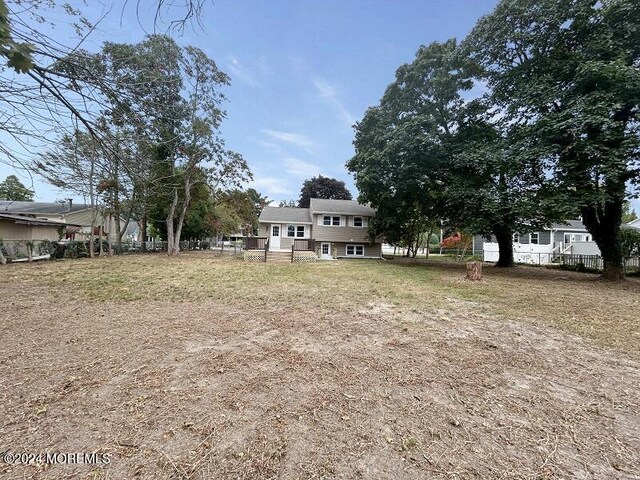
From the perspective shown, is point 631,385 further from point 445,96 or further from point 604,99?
point 445,96

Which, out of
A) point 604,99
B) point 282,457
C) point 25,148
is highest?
point 604,99

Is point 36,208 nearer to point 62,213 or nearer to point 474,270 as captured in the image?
point 62,213

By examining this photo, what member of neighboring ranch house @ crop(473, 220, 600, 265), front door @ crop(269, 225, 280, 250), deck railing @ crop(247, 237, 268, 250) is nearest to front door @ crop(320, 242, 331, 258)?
front door @ crop(269, 225, 280, 250)

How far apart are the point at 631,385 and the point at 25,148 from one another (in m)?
6.94

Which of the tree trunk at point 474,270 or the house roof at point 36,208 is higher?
the house roof at point 36,208

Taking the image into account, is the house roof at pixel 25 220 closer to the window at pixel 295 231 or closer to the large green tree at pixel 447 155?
the window at pixel 295 231

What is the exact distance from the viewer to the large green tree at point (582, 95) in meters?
9.27

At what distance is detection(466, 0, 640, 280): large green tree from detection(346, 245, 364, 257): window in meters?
13.8

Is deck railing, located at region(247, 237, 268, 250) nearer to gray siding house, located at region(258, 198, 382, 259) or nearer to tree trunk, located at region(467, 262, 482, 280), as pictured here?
gray siding house, located at region(258, 198, 382, 259)

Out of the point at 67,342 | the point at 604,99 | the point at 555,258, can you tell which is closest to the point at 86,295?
the point at 67,342

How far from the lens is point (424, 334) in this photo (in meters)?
4.39

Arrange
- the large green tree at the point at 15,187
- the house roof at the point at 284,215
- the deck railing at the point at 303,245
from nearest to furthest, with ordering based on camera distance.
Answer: the large green tree at the point at 15,187 < the deck railing at the point at 303,245 < the house roof at the point at 284,215

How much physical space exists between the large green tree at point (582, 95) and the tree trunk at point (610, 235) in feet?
0.09

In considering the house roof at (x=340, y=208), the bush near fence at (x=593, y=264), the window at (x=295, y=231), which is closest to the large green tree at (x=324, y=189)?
the house roof at (x=340, y=208)
